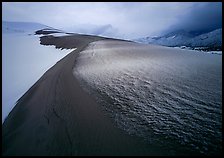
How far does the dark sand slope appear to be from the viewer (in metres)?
3.62

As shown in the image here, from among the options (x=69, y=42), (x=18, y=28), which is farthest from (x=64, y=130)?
(x=18, y=28)

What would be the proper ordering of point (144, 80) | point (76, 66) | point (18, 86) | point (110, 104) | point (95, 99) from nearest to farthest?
1. point (110, 104)
2. point (95, 99)
3. point (144, 80)
4. point (18, 86)
5. point (76, 66)

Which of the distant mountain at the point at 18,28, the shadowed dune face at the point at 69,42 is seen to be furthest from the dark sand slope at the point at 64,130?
the distant mountain at the point at 18,28

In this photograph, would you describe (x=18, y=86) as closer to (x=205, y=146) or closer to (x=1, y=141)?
(x=1, y=141)

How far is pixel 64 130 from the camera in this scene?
423 centimetres

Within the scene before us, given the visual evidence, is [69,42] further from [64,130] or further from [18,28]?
[18,28]

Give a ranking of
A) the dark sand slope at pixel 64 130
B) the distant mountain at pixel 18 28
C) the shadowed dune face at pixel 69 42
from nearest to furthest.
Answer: the dark sand slope at pixel 64 130, the shadowed dune face at pixel 69 42, the distant mountain at pixel 18 28

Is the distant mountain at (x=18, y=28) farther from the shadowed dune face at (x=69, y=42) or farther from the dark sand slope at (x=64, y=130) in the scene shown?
the dark sand slope at (x=64, y=130)

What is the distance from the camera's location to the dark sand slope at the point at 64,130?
11.9ft

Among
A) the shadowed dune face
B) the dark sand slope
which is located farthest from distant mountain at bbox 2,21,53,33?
the dark sand slope

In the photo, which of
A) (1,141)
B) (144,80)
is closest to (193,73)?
(144,80)

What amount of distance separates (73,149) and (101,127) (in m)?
0.91

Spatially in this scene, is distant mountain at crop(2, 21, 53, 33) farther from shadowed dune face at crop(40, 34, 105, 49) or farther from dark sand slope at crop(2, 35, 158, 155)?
dark sand slope at crop(2, 35, 158, 155)

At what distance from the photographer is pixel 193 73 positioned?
9203 millimetres
